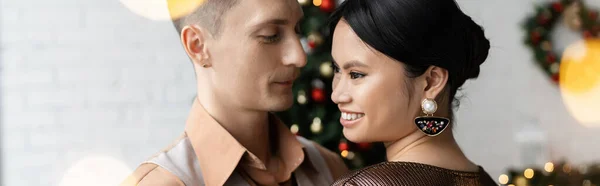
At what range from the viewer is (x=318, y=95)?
2.71 meters

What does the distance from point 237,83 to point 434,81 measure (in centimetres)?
54

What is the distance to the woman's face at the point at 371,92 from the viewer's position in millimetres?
1477

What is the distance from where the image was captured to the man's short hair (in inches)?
71.4

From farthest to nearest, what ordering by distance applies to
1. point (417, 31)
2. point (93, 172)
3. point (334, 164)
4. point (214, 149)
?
1. point (93, 172)
2. point (334, 164)
3. point (214, 149)
4. point (417, 31)

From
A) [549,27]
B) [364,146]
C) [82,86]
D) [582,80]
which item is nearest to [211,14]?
[364,146]

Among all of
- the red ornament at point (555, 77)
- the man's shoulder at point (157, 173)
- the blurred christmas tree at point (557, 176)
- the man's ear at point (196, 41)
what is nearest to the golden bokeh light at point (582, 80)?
the red ornament at point (555, 77)

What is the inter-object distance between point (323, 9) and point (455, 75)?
1270 millimetres

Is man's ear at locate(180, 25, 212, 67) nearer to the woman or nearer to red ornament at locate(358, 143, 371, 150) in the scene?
the woman

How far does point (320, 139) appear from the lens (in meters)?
2.71

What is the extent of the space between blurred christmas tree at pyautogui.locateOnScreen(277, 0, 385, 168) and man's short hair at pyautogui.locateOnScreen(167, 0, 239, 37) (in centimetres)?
88

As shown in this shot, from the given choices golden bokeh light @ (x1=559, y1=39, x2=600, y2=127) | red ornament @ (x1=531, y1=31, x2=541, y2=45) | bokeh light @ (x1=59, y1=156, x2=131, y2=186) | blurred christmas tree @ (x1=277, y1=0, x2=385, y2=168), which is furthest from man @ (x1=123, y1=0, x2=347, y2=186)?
golden bokeh light @ (x1=559, y1=39, x2=600, y2=127)

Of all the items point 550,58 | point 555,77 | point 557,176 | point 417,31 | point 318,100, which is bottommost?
point 555,77

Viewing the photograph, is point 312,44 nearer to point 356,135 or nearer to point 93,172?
point 356,135

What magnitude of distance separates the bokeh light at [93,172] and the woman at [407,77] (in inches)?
99.2
